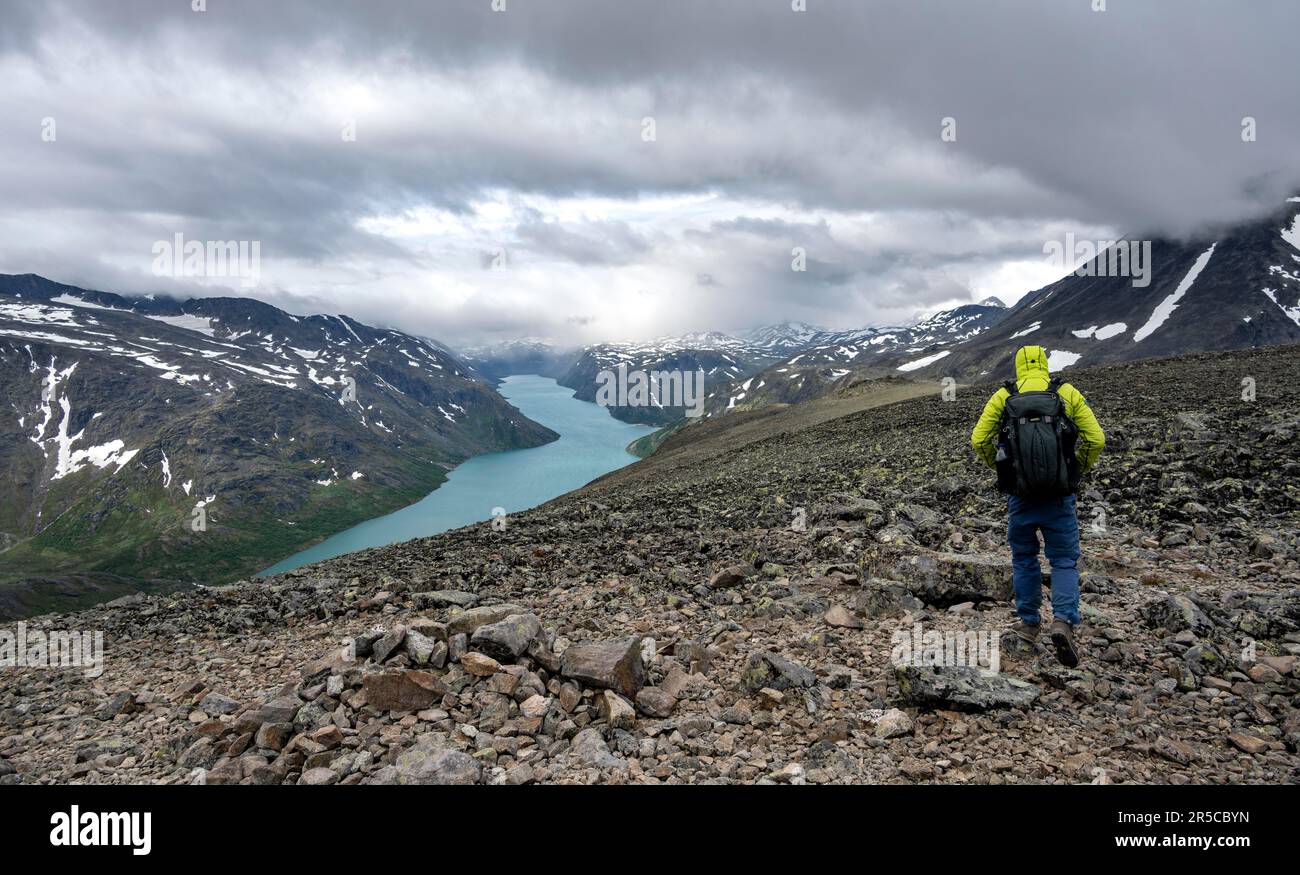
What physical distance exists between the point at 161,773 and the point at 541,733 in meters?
3.82

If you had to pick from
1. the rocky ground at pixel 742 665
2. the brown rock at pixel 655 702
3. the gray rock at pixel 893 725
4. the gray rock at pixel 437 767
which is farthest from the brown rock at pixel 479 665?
the gray rock at pixel 893 725

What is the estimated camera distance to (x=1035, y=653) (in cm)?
696

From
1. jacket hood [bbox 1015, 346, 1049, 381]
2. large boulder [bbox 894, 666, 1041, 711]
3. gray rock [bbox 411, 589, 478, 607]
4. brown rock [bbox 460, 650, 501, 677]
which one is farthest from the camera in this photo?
gray rock [bbox 411, 589, 478, 607]

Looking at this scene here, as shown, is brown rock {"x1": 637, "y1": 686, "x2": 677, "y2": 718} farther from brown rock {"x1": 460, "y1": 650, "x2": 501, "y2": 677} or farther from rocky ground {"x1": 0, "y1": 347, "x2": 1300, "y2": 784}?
brown rock {"x1": 460, "y1": 650, "x2": 501, "y2": 677}

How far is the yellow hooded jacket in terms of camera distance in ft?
24.8

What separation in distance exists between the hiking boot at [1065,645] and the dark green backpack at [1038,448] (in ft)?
5.22

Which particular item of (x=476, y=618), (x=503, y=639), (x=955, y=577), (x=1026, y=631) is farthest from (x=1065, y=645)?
(x=476, y=618)

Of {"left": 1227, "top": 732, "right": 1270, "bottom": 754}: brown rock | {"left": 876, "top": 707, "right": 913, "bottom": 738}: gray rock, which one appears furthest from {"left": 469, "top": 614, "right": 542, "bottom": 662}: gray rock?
{"left": 1227, "top": 732, "right": 1270, "bottom": 754}: brown rock

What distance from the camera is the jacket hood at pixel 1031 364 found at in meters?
7.89

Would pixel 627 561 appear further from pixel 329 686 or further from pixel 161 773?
pixel 161 773

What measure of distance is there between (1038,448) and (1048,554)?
1373mm

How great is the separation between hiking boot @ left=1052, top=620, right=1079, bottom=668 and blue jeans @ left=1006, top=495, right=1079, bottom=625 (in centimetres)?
28
